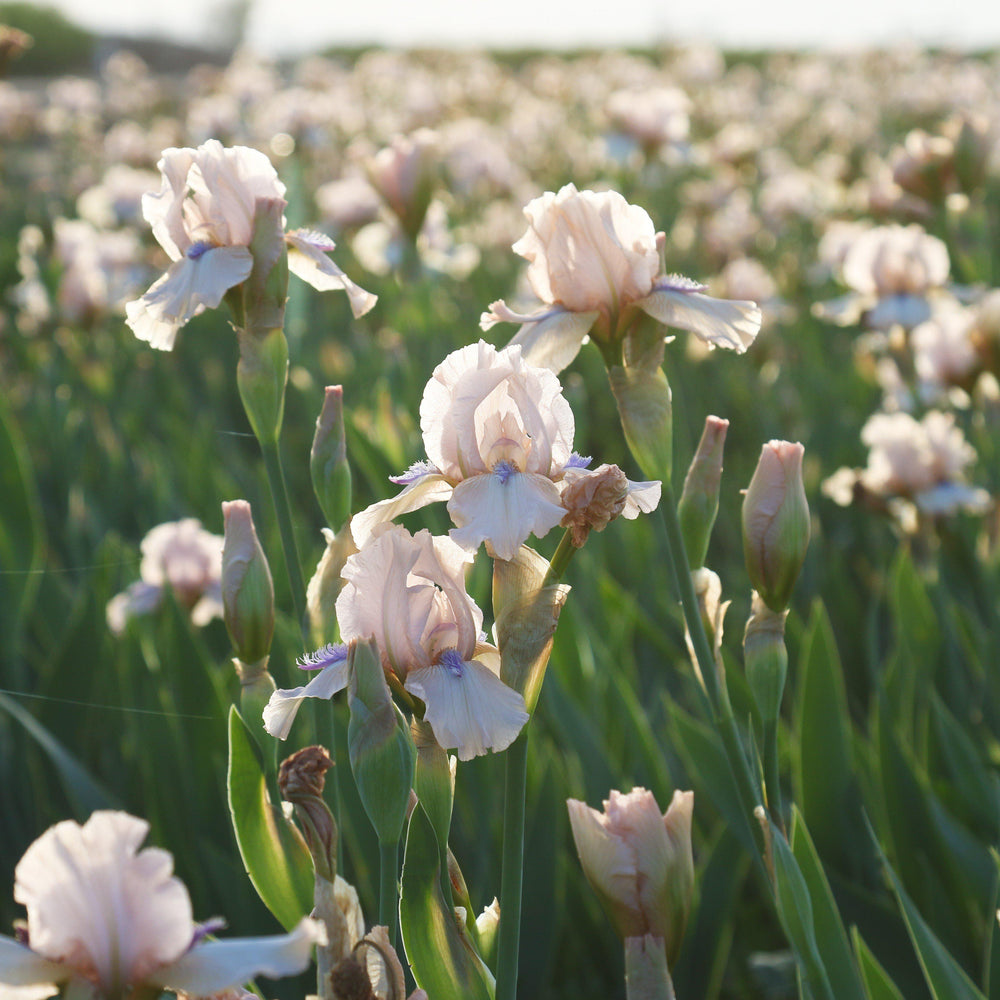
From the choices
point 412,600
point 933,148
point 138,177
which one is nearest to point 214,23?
point 138,177

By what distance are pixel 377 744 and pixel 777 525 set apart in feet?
1.42

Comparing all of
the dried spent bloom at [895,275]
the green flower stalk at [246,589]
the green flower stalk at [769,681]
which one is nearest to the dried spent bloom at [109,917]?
the green flower stalk at [246,589]

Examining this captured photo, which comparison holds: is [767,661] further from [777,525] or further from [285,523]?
[285,523]

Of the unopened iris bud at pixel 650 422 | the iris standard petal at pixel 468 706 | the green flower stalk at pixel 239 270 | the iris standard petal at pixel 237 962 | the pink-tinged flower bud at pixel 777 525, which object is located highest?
the green flower stalk at pixel 239 270

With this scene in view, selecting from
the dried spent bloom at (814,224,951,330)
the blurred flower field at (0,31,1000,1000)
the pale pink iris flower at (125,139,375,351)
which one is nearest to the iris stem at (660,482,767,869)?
the blurred flower field at (0,31,1000,1000)

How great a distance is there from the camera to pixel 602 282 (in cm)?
99

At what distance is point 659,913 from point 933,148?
2693 millimetres

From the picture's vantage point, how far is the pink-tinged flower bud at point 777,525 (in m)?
0.97

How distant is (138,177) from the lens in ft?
16.1

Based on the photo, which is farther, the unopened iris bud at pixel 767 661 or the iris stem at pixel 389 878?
the unopened iris bud at pixel 767 661

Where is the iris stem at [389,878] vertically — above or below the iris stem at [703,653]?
below

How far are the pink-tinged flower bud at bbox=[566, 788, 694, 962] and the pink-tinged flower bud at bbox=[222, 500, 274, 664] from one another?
329 mm

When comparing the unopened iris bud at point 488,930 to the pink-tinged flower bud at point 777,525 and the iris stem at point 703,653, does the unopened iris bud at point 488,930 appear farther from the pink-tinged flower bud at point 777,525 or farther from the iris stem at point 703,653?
the pink-tinged flower bud at point 777,525

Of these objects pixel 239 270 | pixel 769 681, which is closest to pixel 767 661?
pixel 769 681
